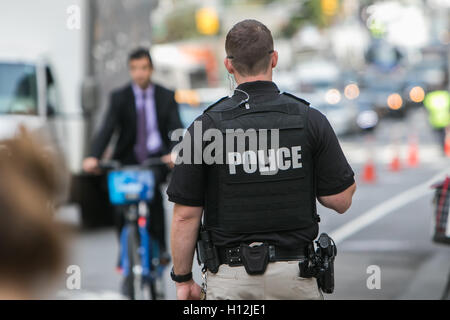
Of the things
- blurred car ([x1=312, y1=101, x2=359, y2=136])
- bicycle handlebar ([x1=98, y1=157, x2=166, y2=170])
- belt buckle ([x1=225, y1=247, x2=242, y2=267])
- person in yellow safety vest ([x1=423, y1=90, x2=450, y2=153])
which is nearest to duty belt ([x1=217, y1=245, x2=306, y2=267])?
belt buckle ([x1=225, y1=247, x2=242, y2=267])

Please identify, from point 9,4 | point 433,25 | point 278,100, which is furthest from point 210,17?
point 433,25

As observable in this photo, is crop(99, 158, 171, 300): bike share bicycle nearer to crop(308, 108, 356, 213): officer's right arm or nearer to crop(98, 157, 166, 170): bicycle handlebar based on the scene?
crop(98, 157, 166, 170): bicycle handlebar

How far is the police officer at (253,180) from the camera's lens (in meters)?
3.61

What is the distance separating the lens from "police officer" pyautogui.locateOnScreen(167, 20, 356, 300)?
11.8 ft

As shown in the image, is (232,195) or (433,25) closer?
(232,195)

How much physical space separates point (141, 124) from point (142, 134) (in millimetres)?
75

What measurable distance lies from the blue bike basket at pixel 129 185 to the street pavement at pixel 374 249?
0.82 m

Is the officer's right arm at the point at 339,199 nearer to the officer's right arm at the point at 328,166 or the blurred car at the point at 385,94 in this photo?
the officer's right arm at the point at 328,166

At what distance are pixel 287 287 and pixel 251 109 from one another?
677 millimetres

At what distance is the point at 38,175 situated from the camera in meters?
10.5

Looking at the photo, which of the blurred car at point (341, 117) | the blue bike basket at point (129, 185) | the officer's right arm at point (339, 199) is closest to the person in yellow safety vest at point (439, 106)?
the blurred car at point (341, 117)

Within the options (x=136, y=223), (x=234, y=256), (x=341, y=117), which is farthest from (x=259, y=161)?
(x=341, y=117)

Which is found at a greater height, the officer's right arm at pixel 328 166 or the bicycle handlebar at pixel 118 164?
the officer's right arm at pixel 328 166
